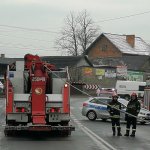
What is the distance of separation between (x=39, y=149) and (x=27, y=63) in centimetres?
550

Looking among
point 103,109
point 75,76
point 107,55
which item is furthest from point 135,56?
point 103,109

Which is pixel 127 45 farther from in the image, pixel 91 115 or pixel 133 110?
pixel 133 110

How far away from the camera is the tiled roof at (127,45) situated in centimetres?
10696

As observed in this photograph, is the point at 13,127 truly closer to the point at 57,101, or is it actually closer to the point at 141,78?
the point at 57,101

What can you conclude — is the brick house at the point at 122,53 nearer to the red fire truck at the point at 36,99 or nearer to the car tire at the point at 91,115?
the car tire at the point at 91,115

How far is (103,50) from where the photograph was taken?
11106cm

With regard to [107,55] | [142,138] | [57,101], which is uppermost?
[107,55]

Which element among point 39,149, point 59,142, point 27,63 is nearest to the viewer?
point 39,149

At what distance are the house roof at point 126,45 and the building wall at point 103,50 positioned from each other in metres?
0.73

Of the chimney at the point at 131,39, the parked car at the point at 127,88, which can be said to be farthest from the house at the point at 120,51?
the parked car at the point at 127,88

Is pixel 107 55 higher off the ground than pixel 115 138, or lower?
higher

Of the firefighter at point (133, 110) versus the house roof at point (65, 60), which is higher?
the house roof at point (65, 60)

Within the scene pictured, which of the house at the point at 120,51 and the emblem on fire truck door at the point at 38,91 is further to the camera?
the house at the point at 120,51

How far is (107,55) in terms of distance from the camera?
366 feet
